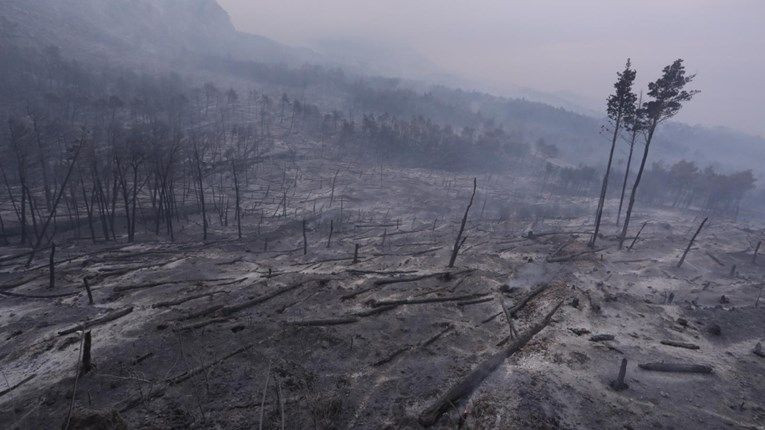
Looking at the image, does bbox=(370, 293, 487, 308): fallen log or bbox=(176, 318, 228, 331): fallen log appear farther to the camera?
bbox=(370, 293, 487, 308): fallen log

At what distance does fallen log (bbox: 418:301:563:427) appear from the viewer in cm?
973

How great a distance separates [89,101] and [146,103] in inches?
436

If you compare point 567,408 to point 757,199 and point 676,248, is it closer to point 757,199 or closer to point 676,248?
point 676,248

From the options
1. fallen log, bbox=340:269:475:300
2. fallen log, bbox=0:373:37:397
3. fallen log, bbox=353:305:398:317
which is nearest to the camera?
fallen log, bbox=0:373:37:397

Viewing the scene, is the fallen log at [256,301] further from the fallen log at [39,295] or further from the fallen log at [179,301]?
the fallen log at [39,295]

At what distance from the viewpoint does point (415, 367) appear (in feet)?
39.8

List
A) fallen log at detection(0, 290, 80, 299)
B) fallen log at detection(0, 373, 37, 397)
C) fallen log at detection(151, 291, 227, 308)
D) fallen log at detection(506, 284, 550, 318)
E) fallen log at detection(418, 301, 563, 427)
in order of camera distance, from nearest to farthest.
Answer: fallen log at detection(418, 301, 563, 427) → fallen log at detection(0, 373, 37, 397) → fallen log at detection(506, 284, 550, 318) → fallen log at detection(151, 291, 227, 308) → fallen log at detection(0, 290, 80, 299)

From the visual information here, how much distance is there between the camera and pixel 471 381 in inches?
428

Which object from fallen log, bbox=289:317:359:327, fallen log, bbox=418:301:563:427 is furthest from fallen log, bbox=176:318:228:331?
fallen log, bbox=418:301:563:427

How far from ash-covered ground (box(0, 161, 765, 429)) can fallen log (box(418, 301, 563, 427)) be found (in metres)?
0.08

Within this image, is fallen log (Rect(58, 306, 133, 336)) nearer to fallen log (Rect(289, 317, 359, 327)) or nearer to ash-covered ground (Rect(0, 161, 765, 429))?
ash-covered ground (Rect(0, 161, 765, 429))

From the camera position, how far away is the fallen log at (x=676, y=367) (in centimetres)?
1248

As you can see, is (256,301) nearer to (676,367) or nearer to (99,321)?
(99,321)

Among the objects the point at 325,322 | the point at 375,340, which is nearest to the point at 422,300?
the point at 375,340
